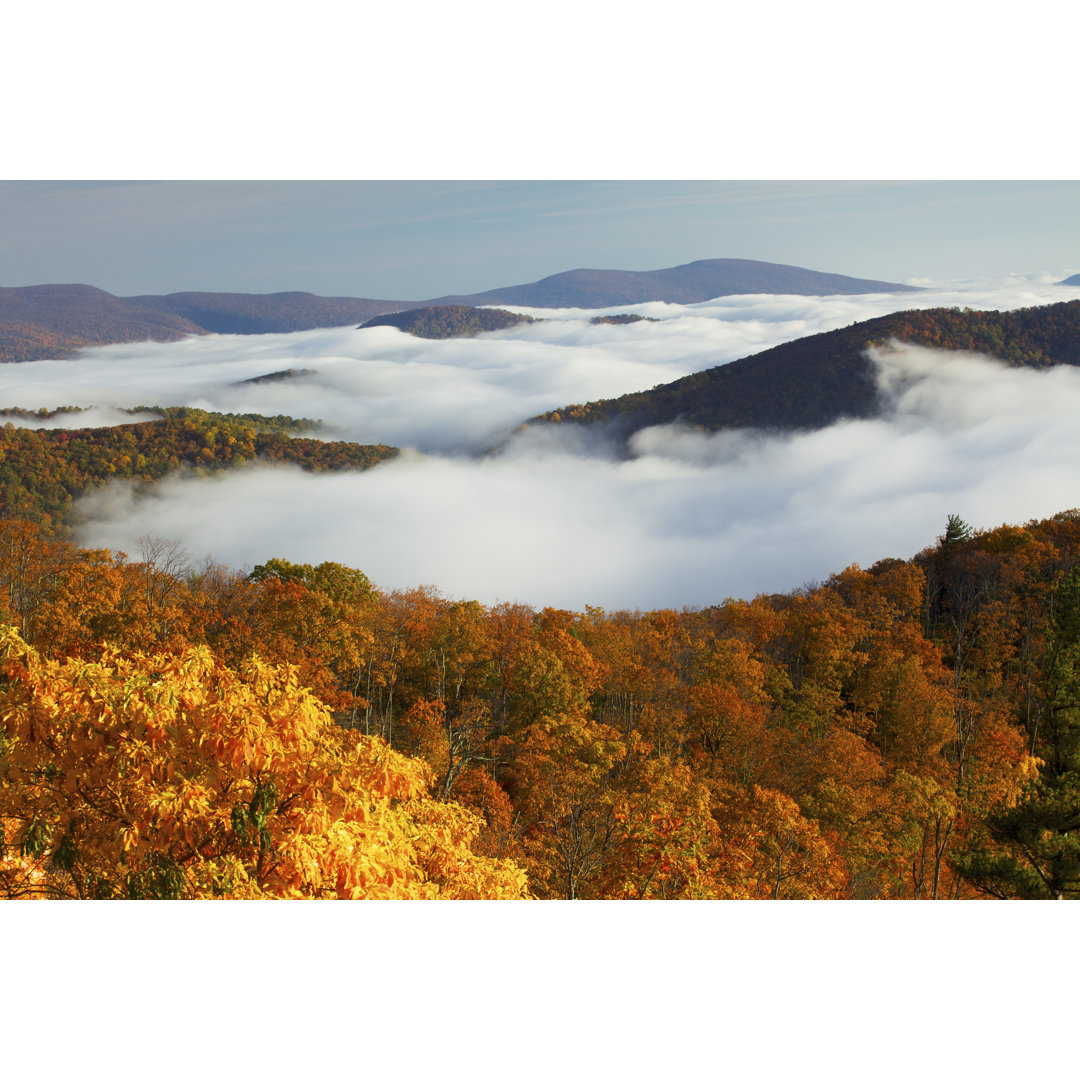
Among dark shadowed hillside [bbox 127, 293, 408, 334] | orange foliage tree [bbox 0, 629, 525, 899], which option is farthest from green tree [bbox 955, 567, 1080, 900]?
dark shadowed hillside [bbox 127, 293, 408, 334]

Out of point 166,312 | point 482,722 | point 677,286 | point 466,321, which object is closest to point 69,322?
point 166,312

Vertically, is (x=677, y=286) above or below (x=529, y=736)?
above

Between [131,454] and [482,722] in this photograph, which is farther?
[131,454]

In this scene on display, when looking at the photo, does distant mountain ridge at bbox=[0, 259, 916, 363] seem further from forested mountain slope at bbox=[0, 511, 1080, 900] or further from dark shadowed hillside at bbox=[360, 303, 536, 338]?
dark shadowed hillside at bbox=[360, 303, 536, 338]

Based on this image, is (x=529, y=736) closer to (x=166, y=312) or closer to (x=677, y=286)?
(x=166, y=312)

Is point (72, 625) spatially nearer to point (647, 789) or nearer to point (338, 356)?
point (647, 789)

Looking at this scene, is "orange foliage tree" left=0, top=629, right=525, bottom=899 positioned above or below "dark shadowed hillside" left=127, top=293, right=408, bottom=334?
below

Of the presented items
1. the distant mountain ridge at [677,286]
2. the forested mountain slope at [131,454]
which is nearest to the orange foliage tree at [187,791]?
the forested mountain slope at [131,454]
